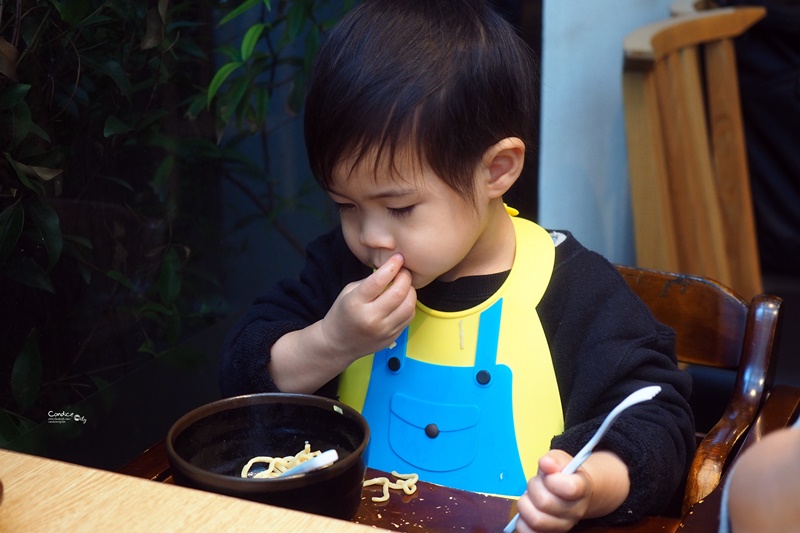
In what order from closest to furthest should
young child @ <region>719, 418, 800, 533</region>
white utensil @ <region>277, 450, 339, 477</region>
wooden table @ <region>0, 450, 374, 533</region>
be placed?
young child @ <region>719, 418, 800, 533</region>
wooden table @ <region>0, 450, 374, 533</region>
white utensil @ <region>277, 450, 339, 477</region>

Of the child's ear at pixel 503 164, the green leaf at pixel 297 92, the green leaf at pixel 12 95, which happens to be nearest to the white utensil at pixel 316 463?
the child's ear at pixel 503 164

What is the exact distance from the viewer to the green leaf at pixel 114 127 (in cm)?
141

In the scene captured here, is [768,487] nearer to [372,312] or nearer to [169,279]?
[372,312]

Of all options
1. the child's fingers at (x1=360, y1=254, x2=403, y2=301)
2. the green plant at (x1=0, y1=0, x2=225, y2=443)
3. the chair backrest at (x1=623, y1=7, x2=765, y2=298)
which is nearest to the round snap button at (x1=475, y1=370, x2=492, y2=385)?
the child's fingers at (x1=360, y1=254, x2=403, y2=301)

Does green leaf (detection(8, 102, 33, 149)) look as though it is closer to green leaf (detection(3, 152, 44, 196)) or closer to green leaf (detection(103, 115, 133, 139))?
green leaf (detection(3, 152, 44, 196))

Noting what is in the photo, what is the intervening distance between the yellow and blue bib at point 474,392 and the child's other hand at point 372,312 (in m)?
0.13

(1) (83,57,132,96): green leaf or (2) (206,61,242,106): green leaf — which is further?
(2) (206,61,242,106): green leaf

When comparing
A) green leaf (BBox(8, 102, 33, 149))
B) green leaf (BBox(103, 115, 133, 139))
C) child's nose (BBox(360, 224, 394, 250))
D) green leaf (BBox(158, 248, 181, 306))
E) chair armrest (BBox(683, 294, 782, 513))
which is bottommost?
chair armrest (BBox(683, 294, 782, 513))

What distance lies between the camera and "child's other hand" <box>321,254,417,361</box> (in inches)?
47.1

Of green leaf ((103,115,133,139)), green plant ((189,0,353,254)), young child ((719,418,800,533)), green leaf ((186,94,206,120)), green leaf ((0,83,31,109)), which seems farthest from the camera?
green plant ((189,0,353,254))

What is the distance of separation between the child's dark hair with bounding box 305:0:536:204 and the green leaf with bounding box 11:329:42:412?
1.66 ft

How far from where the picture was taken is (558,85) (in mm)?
2555

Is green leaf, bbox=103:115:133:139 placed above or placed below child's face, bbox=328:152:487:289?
above

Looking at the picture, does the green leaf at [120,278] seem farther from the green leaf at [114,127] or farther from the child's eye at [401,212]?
the child's eye at [401,212]
